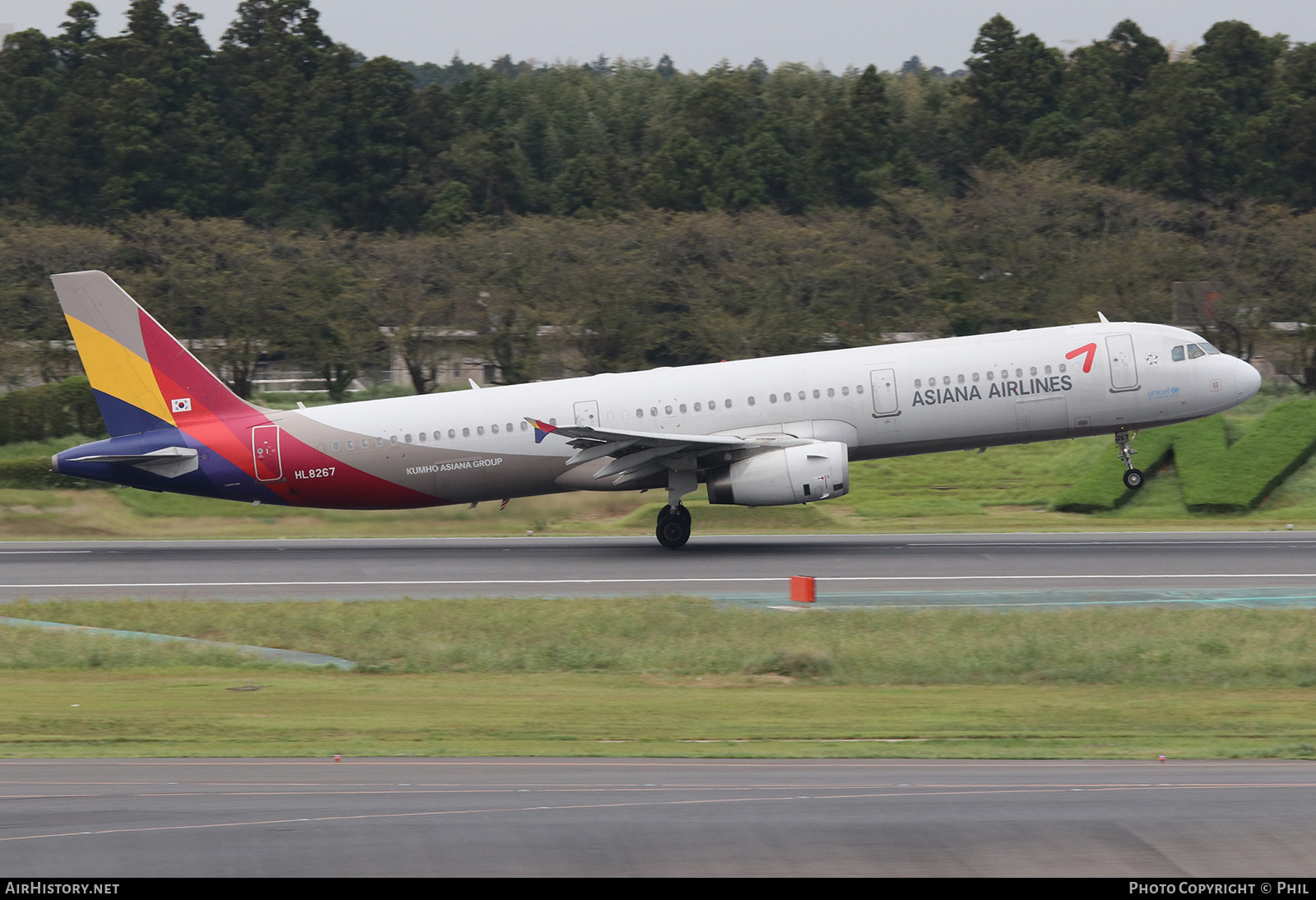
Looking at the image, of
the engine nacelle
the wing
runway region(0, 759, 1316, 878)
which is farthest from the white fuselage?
runway region(0, 759, 1316, 878)

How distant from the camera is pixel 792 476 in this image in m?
30.0

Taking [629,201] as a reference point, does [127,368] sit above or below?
below

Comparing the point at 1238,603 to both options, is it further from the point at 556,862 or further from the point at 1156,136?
the point at 1156,136

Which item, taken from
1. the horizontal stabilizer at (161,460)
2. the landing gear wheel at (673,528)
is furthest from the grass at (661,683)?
the landing gear wheel at (673,528)

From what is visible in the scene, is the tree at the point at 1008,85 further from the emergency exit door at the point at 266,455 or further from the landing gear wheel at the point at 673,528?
the emergency exit door at the point at 266,455

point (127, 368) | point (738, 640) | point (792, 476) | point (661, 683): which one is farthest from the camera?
point (127, 368)

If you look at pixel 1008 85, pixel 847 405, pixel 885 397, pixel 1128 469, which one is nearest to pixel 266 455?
pixel 847 405

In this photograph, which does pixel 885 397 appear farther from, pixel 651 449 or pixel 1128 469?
pixel 1128 469

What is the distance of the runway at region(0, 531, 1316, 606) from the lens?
2603 centimetres

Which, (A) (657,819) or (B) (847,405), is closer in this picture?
(A) (657,819)

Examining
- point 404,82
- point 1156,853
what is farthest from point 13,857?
point 404,82

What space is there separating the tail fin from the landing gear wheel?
10230mm

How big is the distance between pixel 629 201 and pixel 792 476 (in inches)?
1906

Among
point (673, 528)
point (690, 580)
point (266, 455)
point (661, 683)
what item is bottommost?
point (661, 683)
